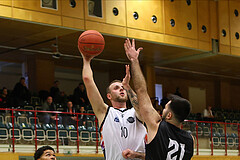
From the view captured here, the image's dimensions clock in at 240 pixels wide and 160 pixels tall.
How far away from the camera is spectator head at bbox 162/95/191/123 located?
4391 millimetres

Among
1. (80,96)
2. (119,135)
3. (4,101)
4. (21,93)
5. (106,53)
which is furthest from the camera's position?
(106,53)

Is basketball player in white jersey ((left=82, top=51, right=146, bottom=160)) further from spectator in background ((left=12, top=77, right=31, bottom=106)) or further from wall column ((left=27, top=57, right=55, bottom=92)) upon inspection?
wall column ((left=27, top=57, right=55, bottom=92))

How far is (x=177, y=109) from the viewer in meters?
4.40

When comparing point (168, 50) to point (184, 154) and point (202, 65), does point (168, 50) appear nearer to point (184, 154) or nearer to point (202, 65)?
point (202, 65)

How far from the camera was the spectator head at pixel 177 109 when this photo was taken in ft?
14.4

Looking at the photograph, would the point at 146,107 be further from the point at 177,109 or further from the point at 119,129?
the point at 119,129

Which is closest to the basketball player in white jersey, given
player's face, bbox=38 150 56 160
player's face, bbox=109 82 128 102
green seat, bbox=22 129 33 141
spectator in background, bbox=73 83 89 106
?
player's face, bbox=109 82 128 102

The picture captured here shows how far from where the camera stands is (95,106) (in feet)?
17.3

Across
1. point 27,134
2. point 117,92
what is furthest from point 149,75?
point 117,92

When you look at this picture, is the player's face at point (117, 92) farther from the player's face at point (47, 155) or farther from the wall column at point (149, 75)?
the wall column at point (149, 75)

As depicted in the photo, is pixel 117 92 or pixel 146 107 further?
pixel 117 92

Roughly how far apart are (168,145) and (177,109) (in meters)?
0.34

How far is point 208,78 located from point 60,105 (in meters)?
15.3

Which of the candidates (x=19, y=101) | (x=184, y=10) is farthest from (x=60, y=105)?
(x=184, y=10)
